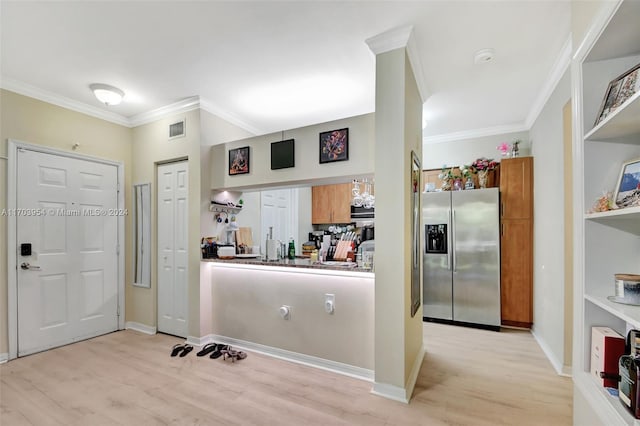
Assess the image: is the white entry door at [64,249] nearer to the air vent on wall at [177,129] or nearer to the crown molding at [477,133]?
the air vent on wall at [177,129]

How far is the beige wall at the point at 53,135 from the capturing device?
119 inches

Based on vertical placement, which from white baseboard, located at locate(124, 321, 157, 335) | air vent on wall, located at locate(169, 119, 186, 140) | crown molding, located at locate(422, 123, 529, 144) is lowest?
white baseboard, located at locate(124, 321, 157, 335)

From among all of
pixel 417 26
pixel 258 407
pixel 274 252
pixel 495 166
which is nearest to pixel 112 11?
pixel 417 26

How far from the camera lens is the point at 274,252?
3420 mm

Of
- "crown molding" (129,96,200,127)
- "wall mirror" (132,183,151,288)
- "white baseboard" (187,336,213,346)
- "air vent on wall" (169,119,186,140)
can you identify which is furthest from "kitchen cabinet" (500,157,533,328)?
"wall mirror" (132,183,151,288)

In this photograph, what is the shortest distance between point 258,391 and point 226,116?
3.17m

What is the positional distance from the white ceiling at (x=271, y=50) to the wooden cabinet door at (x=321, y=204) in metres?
2.11

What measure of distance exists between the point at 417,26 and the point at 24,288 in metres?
4.46

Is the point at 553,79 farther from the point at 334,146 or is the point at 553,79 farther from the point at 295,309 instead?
the point at 295,309

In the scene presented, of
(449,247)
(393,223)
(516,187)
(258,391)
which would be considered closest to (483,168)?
(516,187)

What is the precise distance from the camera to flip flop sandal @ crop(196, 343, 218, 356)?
10.3 ft

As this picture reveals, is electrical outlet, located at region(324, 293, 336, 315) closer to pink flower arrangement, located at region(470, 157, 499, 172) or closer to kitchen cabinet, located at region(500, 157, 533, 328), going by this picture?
kitchen cabinet, located at region(500, 157, 533, 328)

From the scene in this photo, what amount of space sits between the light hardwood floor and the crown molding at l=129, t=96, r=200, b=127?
2804 millimetres

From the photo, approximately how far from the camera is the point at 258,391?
8.02ft
